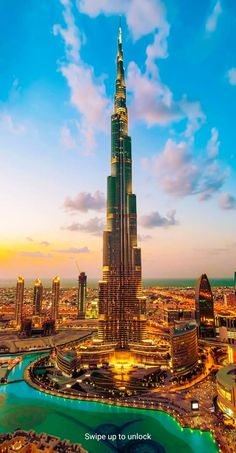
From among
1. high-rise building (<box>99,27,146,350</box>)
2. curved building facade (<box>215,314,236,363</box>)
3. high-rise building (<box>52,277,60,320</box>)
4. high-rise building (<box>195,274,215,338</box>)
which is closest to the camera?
curved building facade (<box>215,314,236,363</box>)

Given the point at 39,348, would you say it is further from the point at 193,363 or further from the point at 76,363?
the point at 193,363

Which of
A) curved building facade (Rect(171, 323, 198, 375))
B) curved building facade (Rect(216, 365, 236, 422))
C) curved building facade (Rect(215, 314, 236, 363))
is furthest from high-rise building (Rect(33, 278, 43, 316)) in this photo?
curved building facade (Rect(216, 365, 236, 422))

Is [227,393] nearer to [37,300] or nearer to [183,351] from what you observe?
[183,351]

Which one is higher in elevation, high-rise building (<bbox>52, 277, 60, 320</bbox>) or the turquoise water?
high-rise building (<bbox>52, 277, 60, 320</bbox>)

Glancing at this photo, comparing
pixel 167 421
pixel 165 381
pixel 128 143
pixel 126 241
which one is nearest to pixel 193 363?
pixel 165 381

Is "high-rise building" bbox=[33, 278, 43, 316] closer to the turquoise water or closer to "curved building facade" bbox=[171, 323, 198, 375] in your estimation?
the turquoise water

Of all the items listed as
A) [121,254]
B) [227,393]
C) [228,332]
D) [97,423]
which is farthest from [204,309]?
[97,423]
